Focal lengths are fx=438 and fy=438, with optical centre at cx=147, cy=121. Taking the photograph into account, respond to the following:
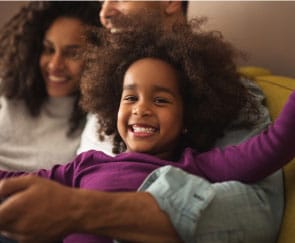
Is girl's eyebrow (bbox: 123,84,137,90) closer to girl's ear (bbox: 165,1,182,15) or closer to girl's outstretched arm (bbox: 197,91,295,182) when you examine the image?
girl's outstretched arm (bbox: 197,91,295,182)

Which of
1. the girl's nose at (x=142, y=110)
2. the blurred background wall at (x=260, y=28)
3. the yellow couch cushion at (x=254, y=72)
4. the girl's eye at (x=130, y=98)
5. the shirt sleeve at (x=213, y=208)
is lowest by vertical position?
the shirt sleeve at (x=213, y=208)

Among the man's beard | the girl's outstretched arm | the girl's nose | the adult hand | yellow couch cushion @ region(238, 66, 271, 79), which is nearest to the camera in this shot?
the adult hand

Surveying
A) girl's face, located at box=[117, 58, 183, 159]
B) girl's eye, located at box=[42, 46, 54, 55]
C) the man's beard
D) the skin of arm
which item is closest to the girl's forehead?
girl's face, located at box=[117, 58, 183, 159]

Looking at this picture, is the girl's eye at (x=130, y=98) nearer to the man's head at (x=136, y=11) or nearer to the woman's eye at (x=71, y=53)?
the man's head at (x=136, y=11)

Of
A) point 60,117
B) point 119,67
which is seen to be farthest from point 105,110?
point 60,117

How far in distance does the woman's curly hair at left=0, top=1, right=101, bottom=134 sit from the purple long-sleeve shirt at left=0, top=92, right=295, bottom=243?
49 centimetres

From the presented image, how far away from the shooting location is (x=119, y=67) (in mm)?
1103

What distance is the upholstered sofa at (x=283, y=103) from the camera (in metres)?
0.84

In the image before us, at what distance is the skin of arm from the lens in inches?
26.5

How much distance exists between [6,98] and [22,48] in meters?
0.18

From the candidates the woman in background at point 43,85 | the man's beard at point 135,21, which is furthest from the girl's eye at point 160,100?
the woman in background at point 43,85

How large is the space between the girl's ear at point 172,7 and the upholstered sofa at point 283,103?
31cm

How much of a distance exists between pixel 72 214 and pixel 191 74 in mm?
464

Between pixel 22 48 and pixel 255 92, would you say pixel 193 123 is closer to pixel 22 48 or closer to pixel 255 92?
pixel 255 92
